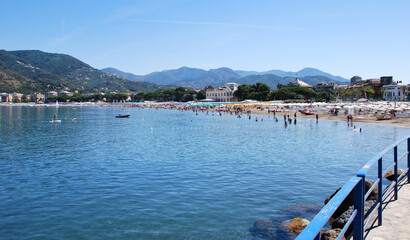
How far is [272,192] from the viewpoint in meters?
14.3

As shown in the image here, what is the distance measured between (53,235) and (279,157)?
55.7ft

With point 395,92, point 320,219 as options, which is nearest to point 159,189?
point 320,219

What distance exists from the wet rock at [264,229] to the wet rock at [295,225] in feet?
1.19

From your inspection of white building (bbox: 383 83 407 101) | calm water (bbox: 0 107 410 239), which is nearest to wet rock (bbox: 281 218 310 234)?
calm water (bbox: 0 107 410 239)

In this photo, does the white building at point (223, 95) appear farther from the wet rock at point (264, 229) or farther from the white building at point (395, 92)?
the wet rock at point (264, 229)

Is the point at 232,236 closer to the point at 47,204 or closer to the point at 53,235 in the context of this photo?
the point at 53,235

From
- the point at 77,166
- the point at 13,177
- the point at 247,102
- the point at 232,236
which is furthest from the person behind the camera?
the point at 247,102

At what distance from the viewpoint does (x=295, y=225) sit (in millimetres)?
9984

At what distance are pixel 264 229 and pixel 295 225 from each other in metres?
0.99

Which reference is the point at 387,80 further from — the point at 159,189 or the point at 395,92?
the point at 159,189

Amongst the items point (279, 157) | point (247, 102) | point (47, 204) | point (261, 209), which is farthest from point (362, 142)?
point (247, 102)

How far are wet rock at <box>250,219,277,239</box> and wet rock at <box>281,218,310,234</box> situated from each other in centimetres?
36

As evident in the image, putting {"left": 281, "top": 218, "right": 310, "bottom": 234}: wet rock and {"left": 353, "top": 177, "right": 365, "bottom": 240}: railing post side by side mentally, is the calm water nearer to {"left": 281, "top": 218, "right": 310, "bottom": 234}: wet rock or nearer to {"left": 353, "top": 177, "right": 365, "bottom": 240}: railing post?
{"left": 281, "top": 218, "right": 310, "bottom": 234}: wet rock

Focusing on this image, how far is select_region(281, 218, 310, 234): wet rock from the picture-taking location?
9.73m
